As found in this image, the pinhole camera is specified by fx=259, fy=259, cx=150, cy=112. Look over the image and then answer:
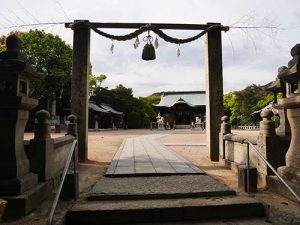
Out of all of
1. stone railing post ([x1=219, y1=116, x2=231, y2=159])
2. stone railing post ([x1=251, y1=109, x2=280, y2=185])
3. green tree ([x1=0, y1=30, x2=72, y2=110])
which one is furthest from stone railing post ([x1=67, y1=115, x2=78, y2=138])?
green tree ([x1=0, y1=30, x2=72, y2=110])

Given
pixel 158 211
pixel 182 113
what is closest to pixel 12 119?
pixel 158 211

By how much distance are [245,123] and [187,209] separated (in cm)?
4242

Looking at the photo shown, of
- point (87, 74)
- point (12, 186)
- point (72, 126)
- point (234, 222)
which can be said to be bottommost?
point (234, 222)

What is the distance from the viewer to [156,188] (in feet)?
14.9

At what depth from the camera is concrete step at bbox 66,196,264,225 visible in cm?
355

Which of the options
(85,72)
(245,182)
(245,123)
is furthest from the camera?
(245,123)

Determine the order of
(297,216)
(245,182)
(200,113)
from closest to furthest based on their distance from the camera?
(297,216) → (245,182) → (200,113)

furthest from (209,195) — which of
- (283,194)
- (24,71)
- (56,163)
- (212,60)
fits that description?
(212,60)

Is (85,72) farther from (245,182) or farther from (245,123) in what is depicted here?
(245,123)

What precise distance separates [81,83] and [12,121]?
4.43 m

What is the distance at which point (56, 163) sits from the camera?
17.3ft

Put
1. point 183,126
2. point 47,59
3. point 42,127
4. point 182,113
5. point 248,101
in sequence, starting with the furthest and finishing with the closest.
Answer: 1. point 182,113
2. point 183,126
3. point 248,101
4. point 47,59
5. point 42,127

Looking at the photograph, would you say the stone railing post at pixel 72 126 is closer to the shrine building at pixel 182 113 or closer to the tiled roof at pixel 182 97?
the shrine building at pixel 182 113

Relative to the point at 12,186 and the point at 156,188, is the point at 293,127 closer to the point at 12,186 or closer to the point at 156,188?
the point at 156,188
